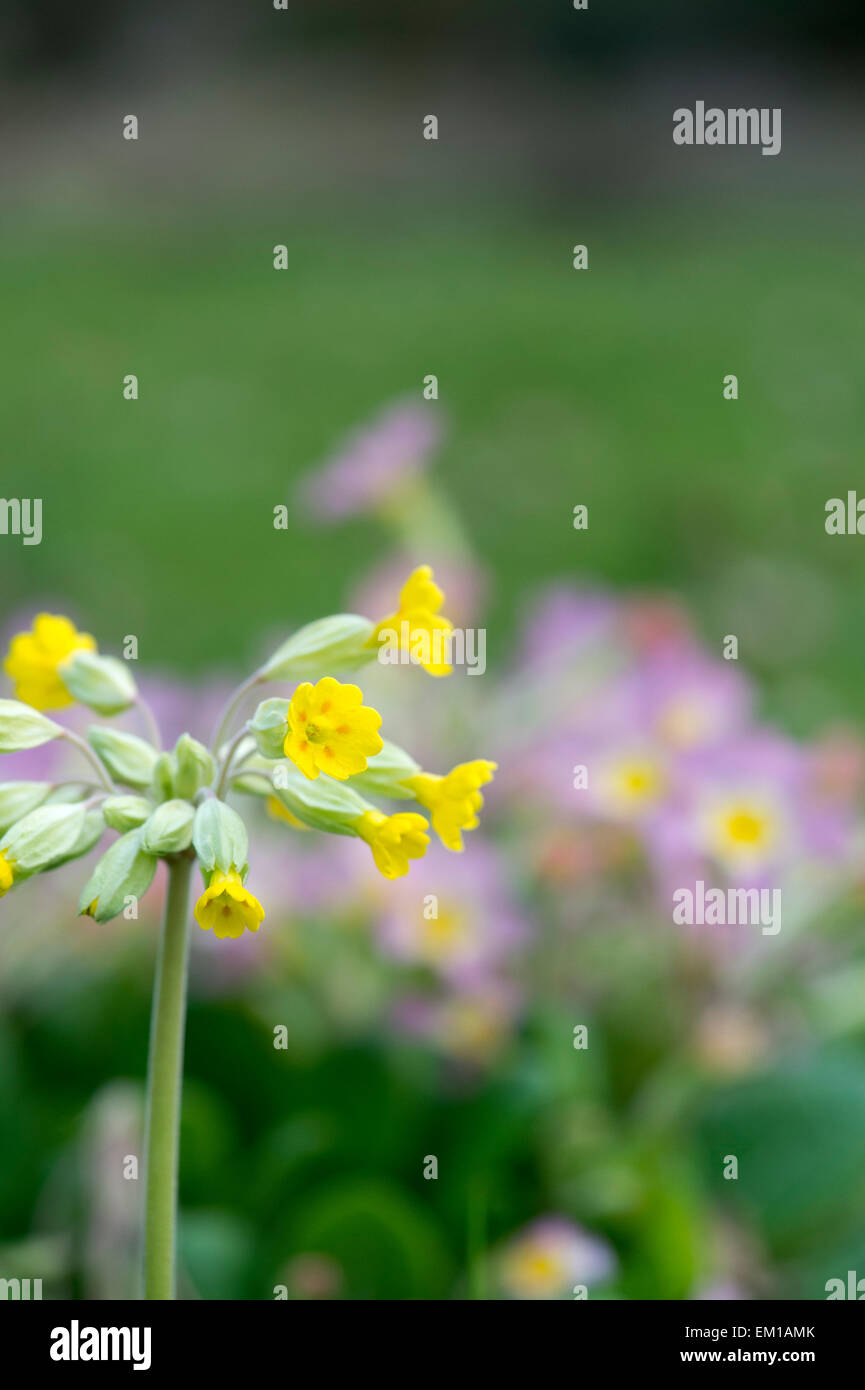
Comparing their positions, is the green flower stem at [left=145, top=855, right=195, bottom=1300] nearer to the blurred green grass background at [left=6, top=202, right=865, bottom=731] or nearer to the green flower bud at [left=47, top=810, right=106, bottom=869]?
the green flower bud at [left=47, top=810, right=106, bottom=869]

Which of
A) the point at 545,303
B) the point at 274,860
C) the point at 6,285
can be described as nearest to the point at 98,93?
the point at 6,285

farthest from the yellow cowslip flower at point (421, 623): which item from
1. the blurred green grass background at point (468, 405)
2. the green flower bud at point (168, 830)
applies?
the blurred green grass background at point (468, 405)

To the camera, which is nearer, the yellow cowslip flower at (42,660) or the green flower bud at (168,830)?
the green flower bud at (168,830)

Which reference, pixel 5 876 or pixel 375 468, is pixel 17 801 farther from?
pixel 375 468

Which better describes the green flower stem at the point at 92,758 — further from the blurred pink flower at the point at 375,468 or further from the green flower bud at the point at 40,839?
the blurred pink flower at the point at 375,468

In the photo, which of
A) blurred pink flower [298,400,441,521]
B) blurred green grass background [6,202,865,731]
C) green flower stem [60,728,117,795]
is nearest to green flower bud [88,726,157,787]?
green flower stem [60,728,117,795]

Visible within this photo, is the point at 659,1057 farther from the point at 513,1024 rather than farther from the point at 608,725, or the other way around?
the point at 608,725

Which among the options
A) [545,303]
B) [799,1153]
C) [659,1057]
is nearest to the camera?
[799,1153]
